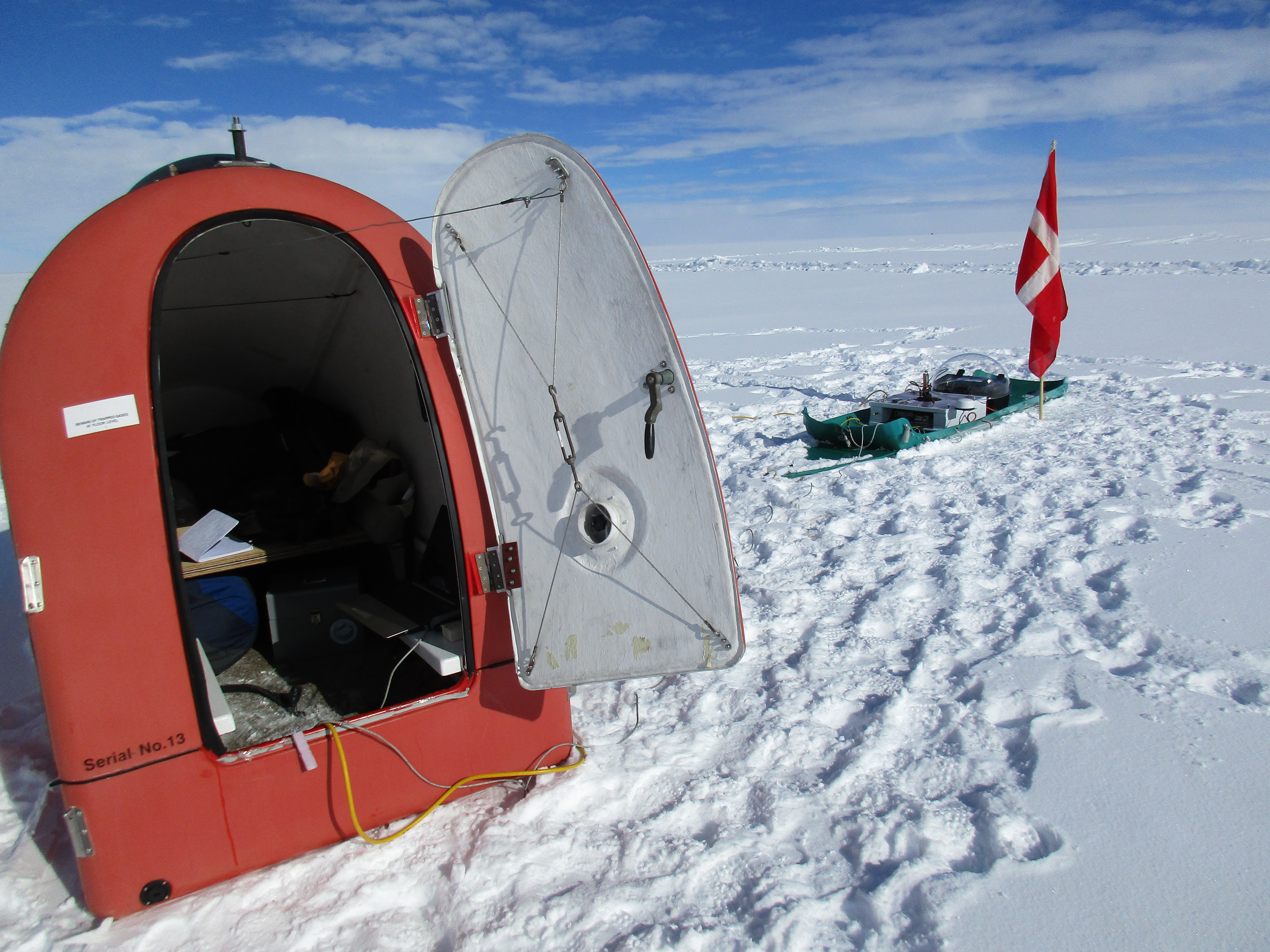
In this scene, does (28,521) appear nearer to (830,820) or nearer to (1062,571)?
(830,820)

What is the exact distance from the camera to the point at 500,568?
8.71 ft

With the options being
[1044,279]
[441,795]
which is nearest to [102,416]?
[441,795]

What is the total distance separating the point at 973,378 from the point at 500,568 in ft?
24.2

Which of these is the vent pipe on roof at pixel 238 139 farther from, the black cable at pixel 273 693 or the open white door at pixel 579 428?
the black cable at pixel 273 693

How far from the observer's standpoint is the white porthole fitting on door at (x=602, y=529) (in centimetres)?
252

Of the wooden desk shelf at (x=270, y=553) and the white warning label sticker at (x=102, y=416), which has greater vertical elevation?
the white warning label sticker at (x=102, y=416)

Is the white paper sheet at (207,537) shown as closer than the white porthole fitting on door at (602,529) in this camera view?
No

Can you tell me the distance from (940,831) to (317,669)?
2.89 metres

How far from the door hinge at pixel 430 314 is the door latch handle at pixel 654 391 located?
78cm

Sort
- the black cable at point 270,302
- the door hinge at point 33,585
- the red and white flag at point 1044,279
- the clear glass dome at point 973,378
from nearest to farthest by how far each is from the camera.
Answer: the door hinge at point 33,585 → the black cable at point 270,302 → the red and white flag at point 1044,279 → the clear glass dome at point 973,378

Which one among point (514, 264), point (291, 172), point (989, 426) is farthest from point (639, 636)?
point (989, 426)

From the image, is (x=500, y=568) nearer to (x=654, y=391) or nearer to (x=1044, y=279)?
(x=654, y=391)

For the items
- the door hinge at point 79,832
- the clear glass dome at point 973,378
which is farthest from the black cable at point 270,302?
the clear glass dome at point 973,378

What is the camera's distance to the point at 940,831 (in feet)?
7.75
